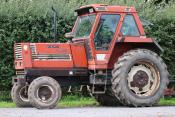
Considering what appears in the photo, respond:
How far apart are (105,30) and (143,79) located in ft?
5.25

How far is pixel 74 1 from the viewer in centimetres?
2077

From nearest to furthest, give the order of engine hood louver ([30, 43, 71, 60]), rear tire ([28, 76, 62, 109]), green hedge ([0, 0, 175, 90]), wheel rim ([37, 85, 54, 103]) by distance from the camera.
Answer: rear tire ([28, 76, 62, 109])
wheel rim ([37, 85, 54, 103])
engine hood louver ([30, 43, 71, 60])
green hedge ([0, 0, 175, 90])

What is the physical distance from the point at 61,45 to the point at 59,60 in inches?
15.3

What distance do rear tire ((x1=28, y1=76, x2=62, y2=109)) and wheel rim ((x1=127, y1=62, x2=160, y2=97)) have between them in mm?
1945

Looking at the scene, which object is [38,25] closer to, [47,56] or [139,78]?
[47,56]

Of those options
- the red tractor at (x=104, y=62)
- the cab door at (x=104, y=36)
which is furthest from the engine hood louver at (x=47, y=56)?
the cab door at (x=104, y=36)

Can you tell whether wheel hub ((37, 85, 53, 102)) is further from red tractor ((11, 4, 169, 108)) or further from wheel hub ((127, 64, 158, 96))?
wheel hub ((127, 64, 158, 96))

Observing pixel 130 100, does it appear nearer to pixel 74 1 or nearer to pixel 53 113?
pixel 53 113

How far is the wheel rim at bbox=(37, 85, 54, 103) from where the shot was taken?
15172mm

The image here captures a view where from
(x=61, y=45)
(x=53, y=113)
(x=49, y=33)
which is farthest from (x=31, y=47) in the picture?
(x=49, y=33)

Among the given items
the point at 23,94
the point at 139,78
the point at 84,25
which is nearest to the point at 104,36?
the point at 84,25

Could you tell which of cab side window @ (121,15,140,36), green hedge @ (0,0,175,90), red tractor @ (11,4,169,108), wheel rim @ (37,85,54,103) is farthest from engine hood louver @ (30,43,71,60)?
green hedge @ (0,0,175,90)

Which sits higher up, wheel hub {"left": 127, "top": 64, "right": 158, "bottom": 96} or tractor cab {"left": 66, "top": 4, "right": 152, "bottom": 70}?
tractor cab {"left": 66, "top": 4, "right": 152, "bottom": 70}

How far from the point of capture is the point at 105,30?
15945mm
